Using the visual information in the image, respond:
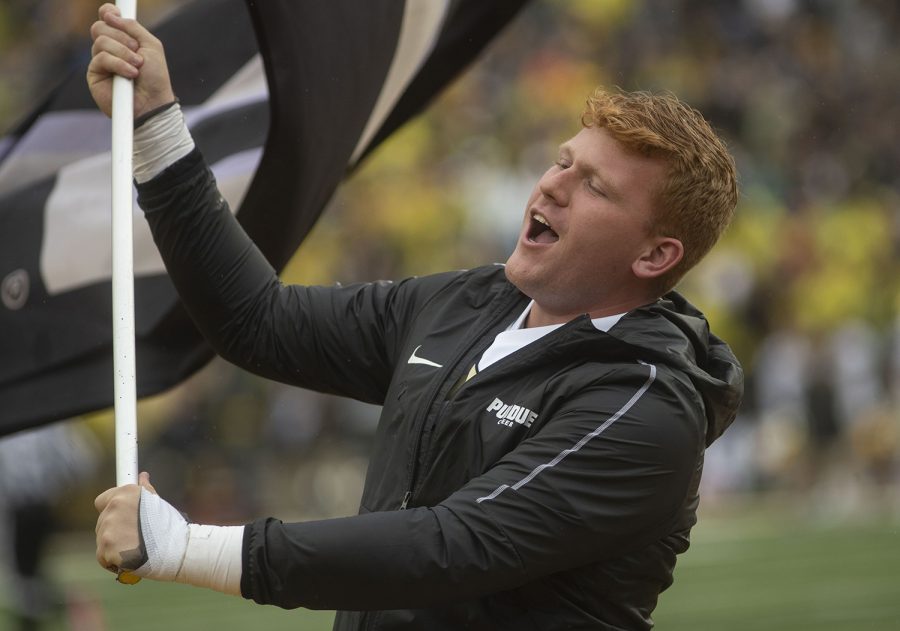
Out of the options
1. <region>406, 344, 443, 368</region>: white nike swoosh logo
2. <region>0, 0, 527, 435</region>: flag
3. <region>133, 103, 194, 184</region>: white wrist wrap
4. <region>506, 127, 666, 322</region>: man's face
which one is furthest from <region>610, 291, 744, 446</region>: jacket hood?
<region>0, 0, 527, 435</region>: flag

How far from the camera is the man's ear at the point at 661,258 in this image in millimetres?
2869

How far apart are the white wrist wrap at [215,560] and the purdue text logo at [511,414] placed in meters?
0.53

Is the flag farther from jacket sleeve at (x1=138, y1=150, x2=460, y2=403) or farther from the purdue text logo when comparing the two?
the purdue text logo

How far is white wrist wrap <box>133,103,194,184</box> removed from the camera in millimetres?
2969

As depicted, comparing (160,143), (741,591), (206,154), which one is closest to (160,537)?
(160,143)

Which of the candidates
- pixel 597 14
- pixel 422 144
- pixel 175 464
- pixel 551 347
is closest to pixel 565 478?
pixel 551 347

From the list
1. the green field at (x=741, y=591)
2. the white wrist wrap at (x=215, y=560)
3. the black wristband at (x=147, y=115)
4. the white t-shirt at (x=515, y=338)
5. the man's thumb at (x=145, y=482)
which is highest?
the black wristband at (x=147, y=115)

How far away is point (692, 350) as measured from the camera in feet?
9.18

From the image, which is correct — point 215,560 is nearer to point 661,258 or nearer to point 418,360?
point 418,360

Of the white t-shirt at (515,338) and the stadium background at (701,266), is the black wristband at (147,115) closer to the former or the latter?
the white t-shirt at (515,338)

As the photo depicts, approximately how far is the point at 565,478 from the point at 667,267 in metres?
0.54

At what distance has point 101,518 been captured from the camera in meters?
2.40

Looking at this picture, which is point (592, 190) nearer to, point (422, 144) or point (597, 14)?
point (422, 144)

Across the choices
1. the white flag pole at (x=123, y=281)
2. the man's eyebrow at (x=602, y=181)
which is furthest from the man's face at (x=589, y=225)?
the white flag pole at (x=123, y=281)
